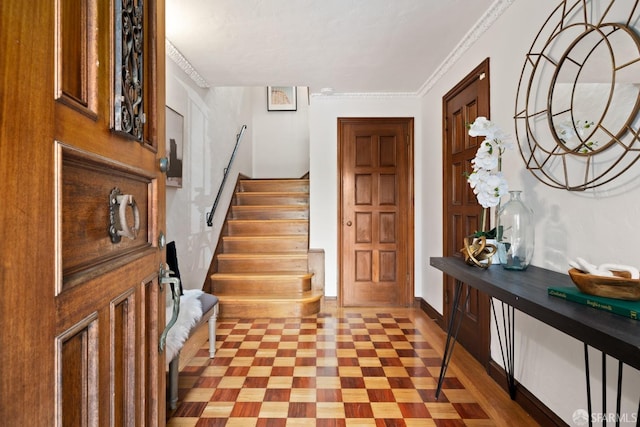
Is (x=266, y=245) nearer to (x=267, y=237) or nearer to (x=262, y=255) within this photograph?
(x=267, y=237)

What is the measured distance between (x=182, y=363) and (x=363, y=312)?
1.91 m

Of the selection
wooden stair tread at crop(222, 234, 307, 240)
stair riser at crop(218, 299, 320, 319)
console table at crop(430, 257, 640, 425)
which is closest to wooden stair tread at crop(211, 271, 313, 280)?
stair riser at crop(218, 299, 320, 319)

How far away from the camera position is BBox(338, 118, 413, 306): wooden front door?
13.3 ft

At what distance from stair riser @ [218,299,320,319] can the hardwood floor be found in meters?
0.27

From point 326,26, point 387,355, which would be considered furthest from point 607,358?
point 326,26

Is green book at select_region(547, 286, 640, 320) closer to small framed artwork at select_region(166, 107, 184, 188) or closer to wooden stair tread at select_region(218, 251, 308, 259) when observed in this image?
small framed artwork at select_region(166, 107, 184, 188)

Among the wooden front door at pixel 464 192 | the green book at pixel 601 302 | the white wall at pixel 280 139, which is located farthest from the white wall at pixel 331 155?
the green book at pixel 601 302

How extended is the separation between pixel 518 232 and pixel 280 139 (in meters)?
5.18

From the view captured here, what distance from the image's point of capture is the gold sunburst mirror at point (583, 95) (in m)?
1.30

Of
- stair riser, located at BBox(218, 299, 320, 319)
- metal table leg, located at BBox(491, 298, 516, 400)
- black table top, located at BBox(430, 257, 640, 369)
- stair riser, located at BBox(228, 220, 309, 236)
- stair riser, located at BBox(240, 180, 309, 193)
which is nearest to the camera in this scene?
black table top, located at BBox(430, 257, 640, 369)

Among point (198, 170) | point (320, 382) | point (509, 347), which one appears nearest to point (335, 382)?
point (320, 382)

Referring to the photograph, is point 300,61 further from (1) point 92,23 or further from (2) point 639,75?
(1) point 92,23

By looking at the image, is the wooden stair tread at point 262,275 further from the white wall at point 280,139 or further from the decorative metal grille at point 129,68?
the decorative metal grille at point 129,68

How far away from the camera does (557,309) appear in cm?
111
